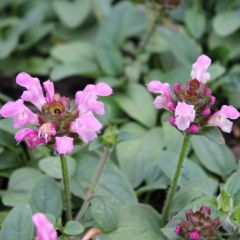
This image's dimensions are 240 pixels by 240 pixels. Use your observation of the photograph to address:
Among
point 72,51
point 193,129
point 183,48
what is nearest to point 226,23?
point 183,48

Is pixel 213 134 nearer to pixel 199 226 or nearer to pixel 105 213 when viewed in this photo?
pixel 199 226

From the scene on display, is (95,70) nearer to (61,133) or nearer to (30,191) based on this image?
(30,191)

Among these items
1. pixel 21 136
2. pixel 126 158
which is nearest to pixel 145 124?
pixel 126 158

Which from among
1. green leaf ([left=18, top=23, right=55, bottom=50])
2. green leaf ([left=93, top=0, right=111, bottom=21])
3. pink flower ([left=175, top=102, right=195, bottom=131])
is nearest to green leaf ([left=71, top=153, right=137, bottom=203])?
pink flower ([left=175, top=102, right=195, bottom=131])

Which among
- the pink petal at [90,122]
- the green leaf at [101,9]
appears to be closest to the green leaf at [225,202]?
the pink petal at [90,122]

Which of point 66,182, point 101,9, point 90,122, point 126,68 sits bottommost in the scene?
point 66,182

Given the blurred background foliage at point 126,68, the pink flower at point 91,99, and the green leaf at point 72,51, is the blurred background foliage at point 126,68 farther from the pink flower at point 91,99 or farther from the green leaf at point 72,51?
the pink flower at point 91,99
